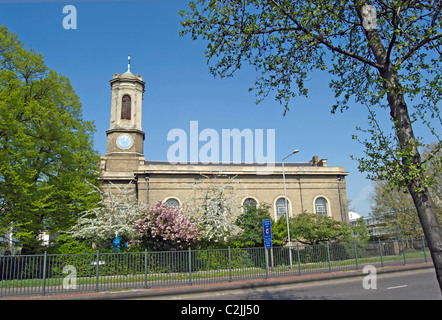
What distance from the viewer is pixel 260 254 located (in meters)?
17.7

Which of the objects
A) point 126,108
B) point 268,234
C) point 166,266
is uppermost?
point 126,108

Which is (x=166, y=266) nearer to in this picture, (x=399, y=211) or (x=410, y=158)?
(x=410, y=158)

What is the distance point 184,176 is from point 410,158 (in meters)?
28.7

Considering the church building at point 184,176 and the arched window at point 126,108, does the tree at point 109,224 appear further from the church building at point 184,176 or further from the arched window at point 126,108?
the arched window at point 126,108

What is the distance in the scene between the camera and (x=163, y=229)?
20578mm

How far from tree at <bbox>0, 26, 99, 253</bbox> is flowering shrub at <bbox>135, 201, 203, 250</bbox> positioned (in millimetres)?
5344

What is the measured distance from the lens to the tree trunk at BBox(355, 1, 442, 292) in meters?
4.38

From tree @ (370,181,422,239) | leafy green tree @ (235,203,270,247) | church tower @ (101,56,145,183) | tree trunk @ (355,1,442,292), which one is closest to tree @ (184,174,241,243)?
leafy green tree @ (235,203,270,247)

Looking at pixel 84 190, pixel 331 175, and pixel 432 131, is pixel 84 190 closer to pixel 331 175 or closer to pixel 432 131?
pixel 432 131

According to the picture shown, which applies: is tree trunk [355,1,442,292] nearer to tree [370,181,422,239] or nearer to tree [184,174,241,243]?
tree [184,174,241,243]

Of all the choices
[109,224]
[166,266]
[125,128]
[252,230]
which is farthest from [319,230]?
[125,128]

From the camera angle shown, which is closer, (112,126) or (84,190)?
(84,190)

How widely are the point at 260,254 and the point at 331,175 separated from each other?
20.4 m
